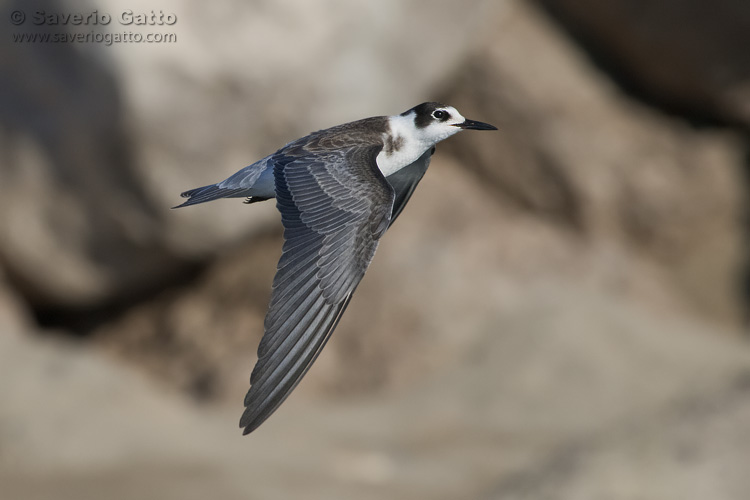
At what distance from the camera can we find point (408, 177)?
3896 mm

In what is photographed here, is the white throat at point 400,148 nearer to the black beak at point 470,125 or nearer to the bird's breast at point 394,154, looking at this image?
the bird's breast at point 394,154

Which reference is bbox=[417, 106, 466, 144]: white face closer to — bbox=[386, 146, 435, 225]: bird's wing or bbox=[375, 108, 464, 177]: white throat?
bbox=[375, 108, 464, 177]: white throat

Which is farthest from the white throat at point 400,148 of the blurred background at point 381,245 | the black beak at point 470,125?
the blurred background at point 381,245

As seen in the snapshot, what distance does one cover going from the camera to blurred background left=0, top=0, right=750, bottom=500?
860 cm

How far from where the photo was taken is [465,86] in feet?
33.0

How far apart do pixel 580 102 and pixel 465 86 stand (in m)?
1.00

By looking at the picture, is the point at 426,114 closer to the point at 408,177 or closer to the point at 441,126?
the point at 441,126

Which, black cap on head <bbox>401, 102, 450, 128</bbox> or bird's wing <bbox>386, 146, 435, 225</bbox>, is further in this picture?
bird's wing <bbox>386, 146, 435, 225</bbox>

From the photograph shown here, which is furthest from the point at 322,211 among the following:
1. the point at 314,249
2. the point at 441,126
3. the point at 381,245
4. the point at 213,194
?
the point at 381,245

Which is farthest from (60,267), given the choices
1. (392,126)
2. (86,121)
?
(392,126)

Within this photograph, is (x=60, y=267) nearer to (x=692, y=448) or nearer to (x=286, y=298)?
(x=692, y=448)

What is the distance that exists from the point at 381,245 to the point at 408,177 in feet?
19.3

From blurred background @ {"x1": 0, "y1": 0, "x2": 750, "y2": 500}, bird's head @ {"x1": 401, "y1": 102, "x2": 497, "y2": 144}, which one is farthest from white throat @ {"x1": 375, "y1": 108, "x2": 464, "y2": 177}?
blurred background @ {"x1": 0, "y1": 0, "x2": 750, "y2": 500}

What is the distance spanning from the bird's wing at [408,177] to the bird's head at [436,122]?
108 millimetres
